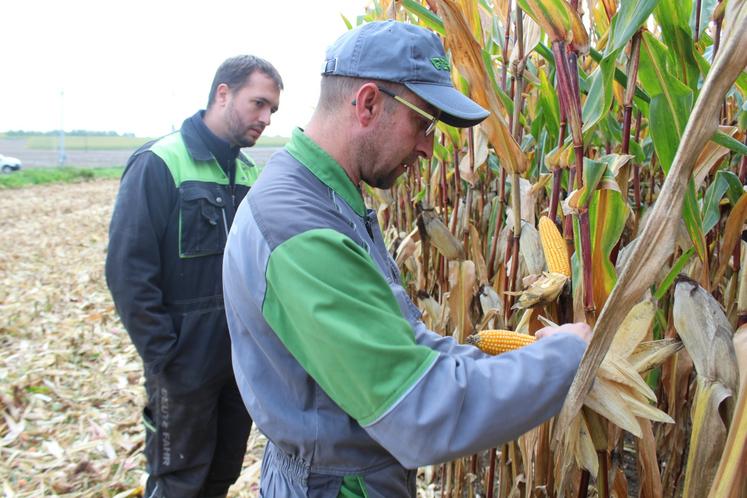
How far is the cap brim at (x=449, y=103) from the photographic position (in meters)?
1.14

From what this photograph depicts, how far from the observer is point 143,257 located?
216cm

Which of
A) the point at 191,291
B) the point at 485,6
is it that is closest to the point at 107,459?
the point at 191,291

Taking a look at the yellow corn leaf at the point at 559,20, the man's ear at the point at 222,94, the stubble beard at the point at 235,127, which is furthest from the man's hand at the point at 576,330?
the man's ear at the point at 222,94

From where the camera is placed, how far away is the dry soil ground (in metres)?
3.06

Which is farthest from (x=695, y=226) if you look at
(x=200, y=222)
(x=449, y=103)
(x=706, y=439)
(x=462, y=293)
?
(x=200, y=222)

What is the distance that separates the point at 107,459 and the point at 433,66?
3005 millimetres

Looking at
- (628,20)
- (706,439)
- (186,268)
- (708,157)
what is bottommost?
(186,268)

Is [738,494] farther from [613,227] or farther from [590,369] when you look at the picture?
[613,227]

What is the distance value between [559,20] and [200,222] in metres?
1.55

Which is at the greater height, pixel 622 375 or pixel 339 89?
pixel 339 89

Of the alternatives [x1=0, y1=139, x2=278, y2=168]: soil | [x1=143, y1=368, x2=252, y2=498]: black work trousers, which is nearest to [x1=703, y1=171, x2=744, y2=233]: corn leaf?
[x1=143, y1=368, x2=252, y2=498]: black work trousers

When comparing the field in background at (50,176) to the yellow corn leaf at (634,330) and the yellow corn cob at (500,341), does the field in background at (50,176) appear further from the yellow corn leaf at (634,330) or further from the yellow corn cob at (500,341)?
the yellow corn leaf at (634,330)

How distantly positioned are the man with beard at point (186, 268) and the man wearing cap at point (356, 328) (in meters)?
0.99

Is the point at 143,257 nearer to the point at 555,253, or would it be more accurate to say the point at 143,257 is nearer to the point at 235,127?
the point at 235,127
